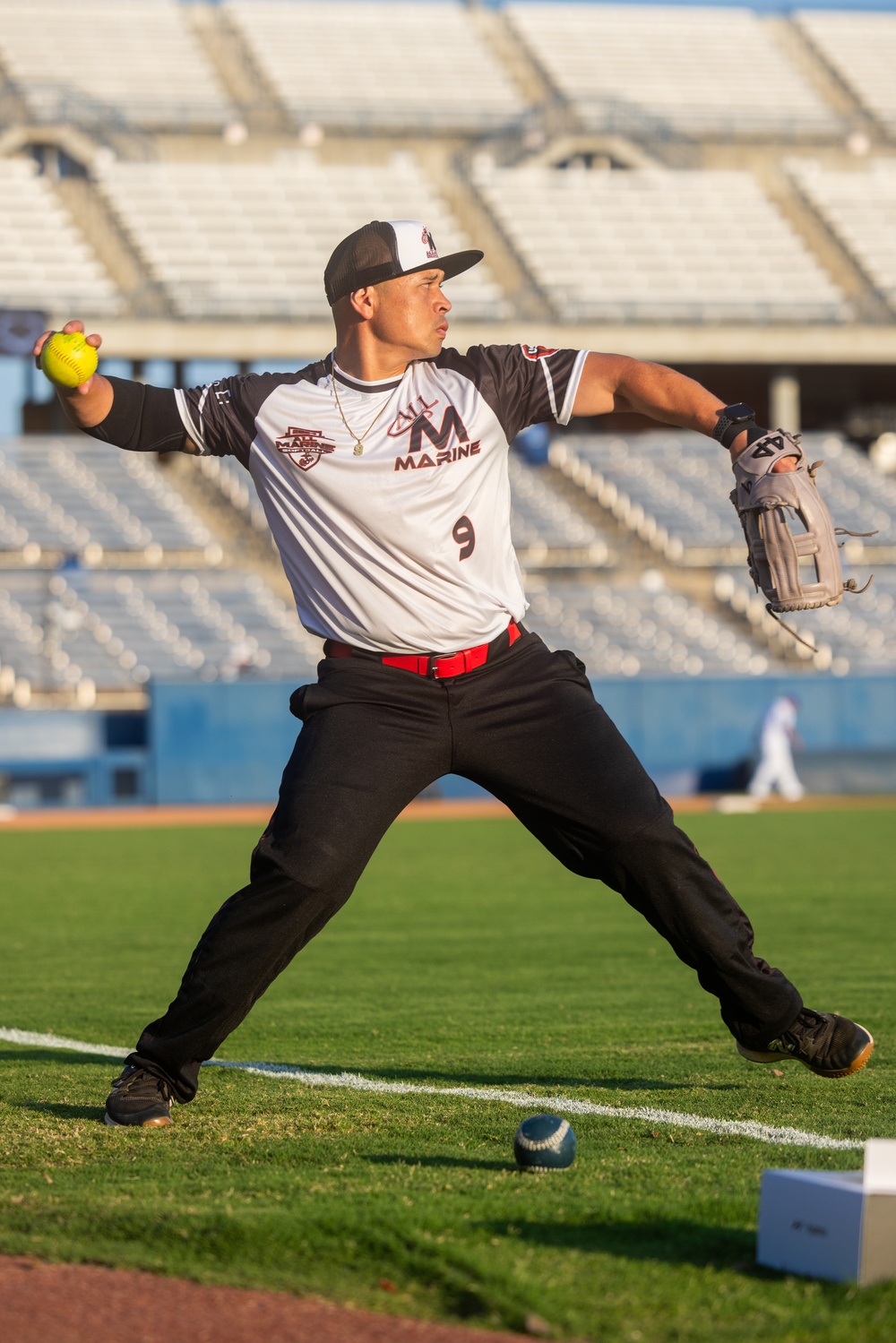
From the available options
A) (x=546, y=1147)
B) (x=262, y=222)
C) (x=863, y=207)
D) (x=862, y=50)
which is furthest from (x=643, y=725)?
(x=862, y=50)

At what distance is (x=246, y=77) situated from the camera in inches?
1586

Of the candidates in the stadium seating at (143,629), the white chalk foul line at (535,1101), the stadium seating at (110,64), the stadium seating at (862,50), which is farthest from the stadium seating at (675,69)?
the white chalk foul line at (535,1101)

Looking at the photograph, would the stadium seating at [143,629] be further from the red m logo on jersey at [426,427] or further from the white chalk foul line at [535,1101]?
the red m logo on jersey at [426,427]

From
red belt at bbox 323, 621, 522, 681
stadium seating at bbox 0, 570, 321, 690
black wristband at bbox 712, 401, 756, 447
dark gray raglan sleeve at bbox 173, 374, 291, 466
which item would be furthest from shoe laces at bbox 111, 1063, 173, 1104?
stadium seating at bbox 0, 570, 321, 690

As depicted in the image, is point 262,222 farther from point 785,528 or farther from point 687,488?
point 785,528

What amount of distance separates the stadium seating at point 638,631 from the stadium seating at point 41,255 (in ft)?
33.7

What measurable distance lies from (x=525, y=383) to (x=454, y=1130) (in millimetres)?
1924

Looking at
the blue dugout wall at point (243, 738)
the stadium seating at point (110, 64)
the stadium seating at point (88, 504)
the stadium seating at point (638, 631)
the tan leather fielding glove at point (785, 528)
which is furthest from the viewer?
the stadium seating at point (110, 64)

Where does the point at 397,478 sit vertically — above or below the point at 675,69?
below

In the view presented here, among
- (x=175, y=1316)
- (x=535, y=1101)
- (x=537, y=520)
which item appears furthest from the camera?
(x=537, y=520)

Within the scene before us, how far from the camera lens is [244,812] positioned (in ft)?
75.9

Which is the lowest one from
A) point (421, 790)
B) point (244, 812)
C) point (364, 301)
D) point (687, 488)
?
point (244, 812)

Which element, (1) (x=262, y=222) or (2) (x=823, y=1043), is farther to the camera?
(1) (x=262, y=222)

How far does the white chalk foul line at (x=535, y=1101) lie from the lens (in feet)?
14.1
